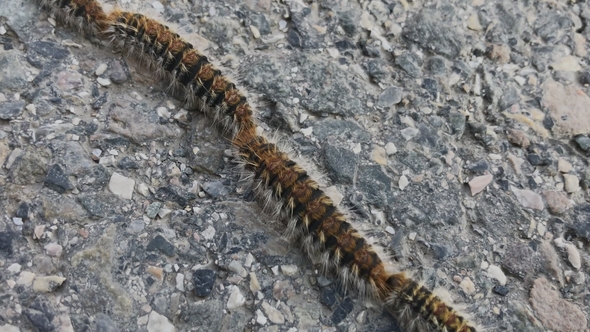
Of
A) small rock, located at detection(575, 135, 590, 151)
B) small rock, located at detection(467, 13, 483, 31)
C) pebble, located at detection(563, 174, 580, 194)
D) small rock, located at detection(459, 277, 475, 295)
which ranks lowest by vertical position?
small rock, located at detection(459, 277, 475, 295)

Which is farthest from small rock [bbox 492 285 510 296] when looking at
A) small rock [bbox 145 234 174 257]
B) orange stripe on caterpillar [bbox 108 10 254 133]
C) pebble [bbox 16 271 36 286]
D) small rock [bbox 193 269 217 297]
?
pebble [bbox 16 271 36 286]

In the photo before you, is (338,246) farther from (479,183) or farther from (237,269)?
(479,183)

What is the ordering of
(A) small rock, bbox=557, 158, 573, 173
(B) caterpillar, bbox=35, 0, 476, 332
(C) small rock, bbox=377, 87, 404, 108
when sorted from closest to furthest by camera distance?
(B) caterpillar, bbox=35, 0, 476, 332 → (A) small rock, bbox=557, 158, 573, 173 → (C) small rock, bbox=377, 87, 404, 108

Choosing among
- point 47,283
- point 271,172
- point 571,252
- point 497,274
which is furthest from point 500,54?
point 47,283

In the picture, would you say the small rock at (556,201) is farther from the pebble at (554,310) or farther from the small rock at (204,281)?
the small rock at (204,281)

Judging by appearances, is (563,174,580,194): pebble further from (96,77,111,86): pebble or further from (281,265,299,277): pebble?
(96,77,111,86): pebble

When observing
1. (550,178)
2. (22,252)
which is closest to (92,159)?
(22,252)
